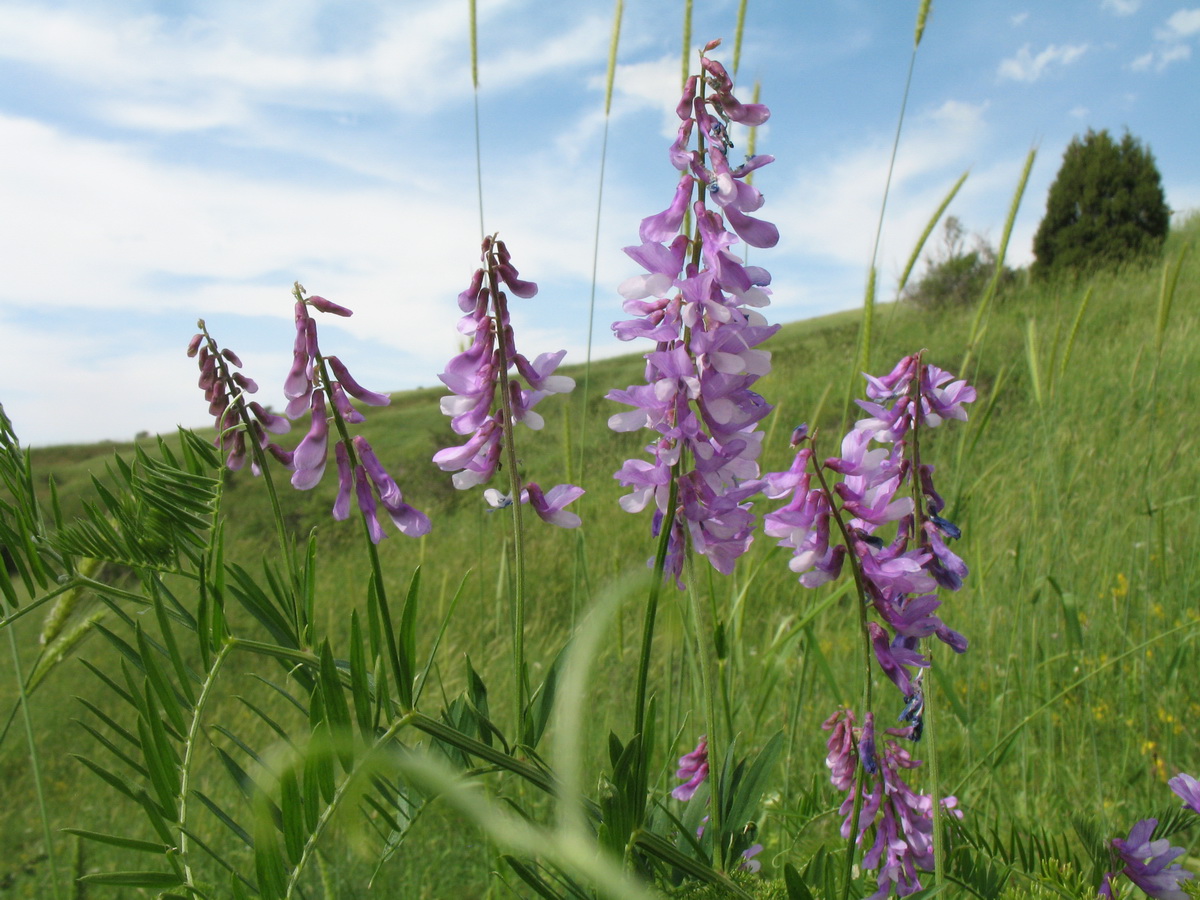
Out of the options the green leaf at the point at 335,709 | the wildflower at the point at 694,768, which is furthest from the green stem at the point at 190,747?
the wildflower at the point at 694,768

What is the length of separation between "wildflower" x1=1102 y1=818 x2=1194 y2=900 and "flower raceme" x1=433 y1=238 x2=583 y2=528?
3.27ft

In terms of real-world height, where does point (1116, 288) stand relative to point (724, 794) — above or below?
above

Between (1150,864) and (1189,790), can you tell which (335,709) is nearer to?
(1150,864)

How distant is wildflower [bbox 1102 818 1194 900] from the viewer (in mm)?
1154

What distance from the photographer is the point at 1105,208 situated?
49.4 feet

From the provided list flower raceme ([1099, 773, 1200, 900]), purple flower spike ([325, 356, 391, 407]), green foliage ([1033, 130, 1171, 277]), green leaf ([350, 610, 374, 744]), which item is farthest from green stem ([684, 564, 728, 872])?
green foliage ([1033, 130, 1171, 277])

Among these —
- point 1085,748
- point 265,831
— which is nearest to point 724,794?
point 265,831

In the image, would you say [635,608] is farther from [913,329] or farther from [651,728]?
[913,329]

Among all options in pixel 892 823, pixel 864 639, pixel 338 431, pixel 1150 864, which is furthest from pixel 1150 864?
pixel 338 431

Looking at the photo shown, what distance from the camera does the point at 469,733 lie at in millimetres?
889

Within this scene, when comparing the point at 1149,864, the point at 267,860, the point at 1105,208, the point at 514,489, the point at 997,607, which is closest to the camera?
the point at 267,860

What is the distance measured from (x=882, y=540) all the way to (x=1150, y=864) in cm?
70

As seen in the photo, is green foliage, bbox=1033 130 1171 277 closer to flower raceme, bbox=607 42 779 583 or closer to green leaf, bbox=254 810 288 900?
flower raceme, bbox=607 42 779 583

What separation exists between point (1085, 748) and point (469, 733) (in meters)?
2.47
